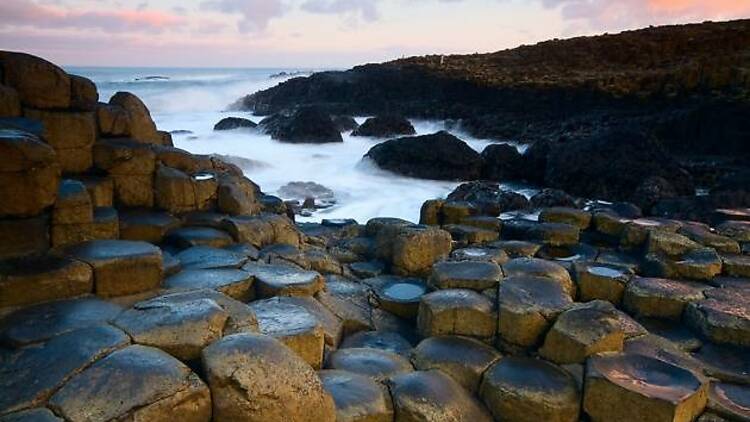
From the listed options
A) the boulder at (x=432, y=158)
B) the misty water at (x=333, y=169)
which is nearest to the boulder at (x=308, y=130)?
the misty water at (x=333, y=169)

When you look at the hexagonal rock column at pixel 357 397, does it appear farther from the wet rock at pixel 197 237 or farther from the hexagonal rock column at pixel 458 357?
the wet rock at pixel 197 237

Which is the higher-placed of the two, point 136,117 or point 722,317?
point 136,117

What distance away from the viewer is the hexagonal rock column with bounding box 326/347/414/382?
12.0 feet

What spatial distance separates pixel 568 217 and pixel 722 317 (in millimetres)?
2900

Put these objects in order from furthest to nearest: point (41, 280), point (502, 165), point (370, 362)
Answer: point (502, 165) < point (370, 362) < point (41, 280)

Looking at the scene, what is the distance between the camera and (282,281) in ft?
15.0

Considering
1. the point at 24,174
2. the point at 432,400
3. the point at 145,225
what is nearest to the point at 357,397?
the point at 432,400

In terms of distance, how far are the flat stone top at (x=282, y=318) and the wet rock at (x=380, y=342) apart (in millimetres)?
603

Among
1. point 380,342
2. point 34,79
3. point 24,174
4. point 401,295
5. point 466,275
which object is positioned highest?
point 34,79

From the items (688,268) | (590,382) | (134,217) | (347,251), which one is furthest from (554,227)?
(134,217)

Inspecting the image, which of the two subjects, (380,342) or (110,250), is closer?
(110,250)

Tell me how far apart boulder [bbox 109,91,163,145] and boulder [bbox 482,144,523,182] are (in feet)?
30.3

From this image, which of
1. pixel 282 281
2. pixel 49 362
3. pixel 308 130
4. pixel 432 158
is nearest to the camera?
pixel 49 362

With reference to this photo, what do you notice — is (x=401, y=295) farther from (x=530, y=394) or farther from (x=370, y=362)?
(x=530, y=394)
